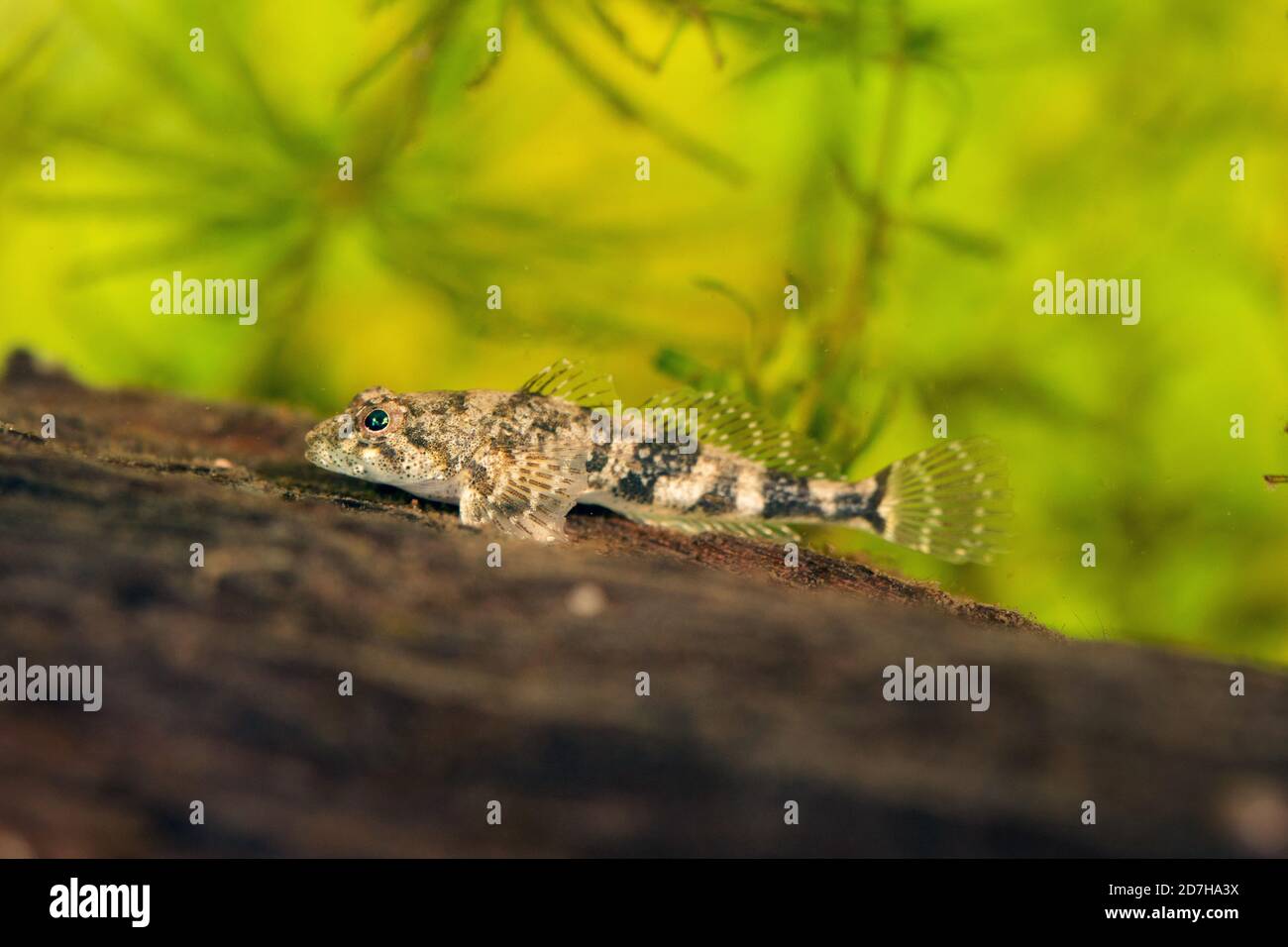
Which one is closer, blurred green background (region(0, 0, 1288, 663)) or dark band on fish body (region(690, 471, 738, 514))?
dark band on fish body (region(690, 471, 738, 514))

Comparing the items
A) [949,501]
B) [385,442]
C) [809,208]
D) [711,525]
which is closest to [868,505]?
[949,501]

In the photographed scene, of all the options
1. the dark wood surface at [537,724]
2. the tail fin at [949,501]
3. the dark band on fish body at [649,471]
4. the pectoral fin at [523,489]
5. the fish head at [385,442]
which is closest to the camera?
the dark wood surface at [537,724]

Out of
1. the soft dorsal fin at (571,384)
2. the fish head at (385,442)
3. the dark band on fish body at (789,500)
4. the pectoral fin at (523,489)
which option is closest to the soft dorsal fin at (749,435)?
the dark band on fish body at (789,500)

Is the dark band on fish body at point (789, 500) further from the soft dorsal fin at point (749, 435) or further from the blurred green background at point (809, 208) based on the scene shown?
the blurred green background at point (809, 208)

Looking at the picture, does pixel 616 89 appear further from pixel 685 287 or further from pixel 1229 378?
pixel 1229 378

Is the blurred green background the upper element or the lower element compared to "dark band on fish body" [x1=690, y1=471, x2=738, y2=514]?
upper

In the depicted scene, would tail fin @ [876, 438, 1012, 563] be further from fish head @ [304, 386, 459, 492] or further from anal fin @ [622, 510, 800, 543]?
fish head @ [304, 386, 459, 492]

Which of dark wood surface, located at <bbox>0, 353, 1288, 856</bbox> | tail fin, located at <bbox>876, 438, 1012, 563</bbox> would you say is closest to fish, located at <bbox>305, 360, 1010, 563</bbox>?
tail fin, located at <bbox>876, 438, 1012, 563</bbox>
